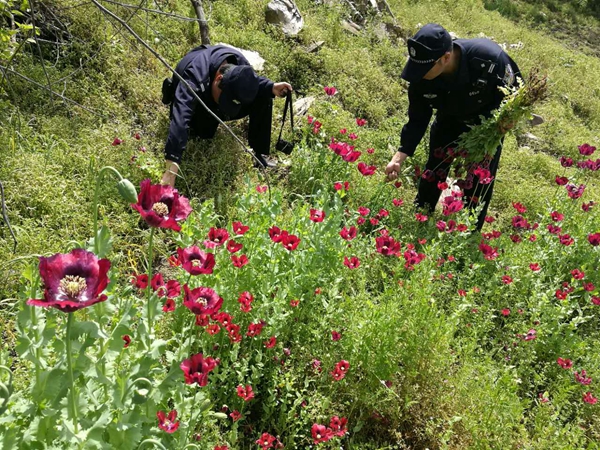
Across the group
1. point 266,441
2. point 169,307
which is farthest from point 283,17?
point 266,441

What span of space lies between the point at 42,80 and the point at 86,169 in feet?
3.53

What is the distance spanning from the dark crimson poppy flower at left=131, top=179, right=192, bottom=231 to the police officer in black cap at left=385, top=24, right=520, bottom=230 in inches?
102

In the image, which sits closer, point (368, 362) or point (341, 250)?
point (368, 362)

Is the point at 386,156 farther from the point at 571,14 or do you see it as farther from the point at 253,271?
the point at 571,14

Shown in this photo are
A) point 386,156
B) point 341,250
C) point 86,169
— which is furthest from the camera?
point 386,156

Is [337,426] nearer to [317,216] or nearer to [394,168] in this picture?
[317,216]

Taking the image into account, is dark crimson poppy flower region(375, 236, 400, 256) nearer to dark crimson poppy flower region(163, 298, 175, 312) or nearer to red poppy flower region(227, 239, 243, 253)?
red poppy flower region(227, 239, 243, 253)

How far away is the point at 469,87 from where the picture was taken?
12.0ft

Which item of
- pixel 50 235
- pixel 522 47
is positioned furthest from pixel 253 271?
pixel 522 47

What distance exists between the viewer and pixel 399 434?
7.22 ft

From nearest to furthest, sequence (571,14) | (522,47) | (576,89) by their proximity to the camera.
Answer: (576,89) < (522,47) < (571,14)

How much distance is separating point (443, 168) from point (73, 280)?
3590 mm

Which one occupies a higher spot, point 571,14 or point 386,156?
point 571,14

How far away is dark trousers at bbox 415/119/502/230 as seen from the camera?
391 cm
